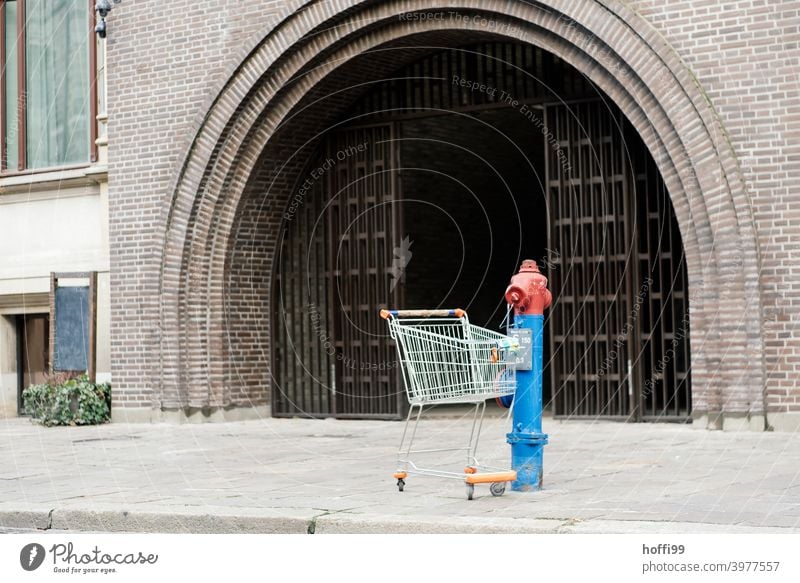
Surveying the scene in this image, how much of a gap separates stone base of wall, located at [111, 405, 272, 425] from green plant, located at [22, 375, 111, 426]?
22 cm

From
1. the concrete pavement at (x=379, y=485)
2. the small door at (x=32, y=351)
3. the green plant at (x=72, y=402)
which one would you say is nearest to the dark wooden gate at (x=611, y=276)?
the concrete pavement at (x=379, y=485)

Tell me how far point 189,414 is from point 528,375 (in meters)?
8.26

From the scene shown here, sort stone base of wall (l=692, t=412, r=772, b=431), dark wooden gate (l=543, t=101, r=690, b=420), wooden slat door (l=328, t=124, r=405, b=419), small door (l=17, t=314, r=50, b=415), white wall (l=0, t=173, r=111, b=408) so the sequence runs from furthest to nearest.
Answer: small door (l=17, t=314, r=50, b=415) → white wall (l=0, t=173, r=111, b=408) → wooden slat door (l=328, t=124, r=405, b=419) → dark wooden gate (l=543, t=101, r=690, b=420) → stone base of wall (l=692, t=412, r=772, b=431)

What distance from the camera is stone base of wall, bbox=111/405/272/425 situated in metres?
15.3

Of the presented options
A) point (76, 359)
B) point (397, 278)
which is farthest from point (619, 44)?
point (76, 359)

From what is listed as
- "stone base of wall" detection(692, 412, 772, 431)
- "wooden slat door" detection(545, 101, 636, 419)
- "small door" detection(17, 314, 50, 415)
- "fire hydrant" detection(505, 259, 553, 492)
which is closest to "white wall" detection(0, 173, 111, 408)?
"small door" detection(17, 314, 50, 415)

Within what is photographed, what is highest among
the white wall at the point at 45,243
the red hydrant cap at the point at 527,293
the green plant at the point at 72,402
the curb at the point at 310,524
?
the white wall at the point at 45,243

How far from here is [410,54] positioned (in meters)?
Result: 14.8

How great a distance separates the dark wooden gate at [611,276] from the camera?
1329 centimetres

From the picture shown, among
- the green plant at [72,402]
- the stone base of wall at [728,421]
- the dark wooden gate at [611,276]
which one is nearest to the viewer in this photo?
the stone base of wall at [728,421]

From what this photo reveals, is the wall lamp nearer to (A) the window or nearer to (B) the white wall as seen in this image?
(A) the window

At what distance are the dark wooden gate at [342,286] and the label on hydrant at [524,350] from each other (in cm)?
731

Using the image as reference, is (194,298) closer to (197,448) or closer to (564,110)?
(197,448)

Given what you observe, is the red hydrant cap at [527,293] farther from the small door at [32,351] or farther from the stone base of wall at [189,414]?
the small door at [32,351]
